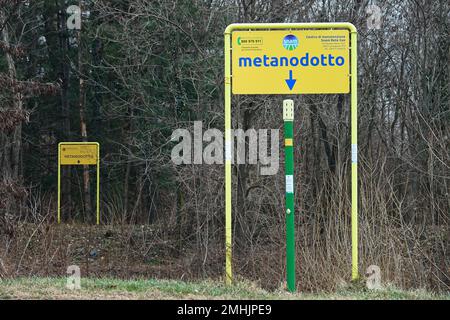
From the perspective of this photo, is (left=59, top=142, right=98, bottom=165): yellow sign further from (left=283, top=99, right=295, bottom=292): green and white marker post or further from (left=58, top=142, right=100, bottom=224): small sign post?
(left=283, top=99, right=295, bottom=292): green and white marker post

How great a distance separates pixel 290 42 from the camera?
9406 mm

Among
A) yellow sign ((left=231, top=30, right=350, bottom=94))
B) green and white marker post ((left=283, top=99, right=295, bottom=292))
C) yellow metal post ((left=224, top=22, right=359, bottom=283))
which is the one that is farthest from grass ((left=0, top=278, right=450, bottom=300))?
yellow sign ((left=231, top=30, right=350, bottom=94))

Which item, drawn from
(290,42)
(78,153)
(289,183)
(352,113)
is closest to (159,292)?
(289,183)

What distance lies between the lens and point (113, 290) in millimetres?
8148

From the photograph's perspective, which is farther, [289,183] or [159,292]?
[289,183]

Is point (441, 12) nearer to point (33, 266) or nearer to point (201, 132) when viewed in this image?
point (201, 132)

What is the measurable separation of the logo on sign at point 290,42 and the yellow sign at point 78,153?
11.8 m

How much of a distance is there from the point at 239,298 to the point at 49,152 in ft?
87.2

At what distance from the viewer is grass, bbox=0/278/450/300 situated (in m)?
7.73

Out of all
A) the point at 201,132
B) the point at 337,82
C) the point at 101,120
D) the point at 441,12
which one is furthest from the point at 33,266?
the point at 101,120

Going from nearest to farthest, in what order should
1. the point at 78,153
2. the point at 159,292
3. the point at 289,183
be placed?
1. the point at 159,292
2. the point at 289,183
3. the point at 78,153

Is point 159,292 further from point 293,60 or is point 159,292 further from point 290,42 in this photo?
point 290,42

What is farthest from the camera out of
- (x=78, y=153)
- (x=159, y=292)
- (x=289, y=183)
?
(x=78, y=153)

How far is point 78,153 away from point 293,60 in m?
12.3
